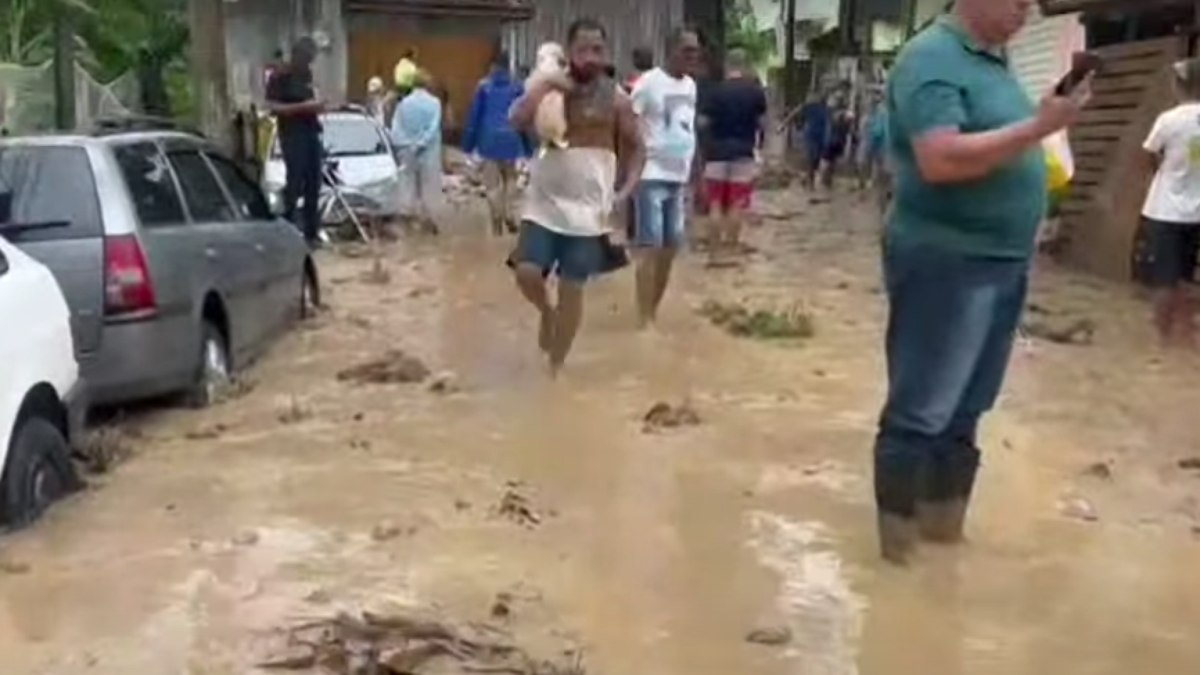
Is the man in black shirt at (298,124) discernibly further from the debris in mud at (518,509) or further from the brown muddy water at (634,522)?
the debris in mud at (518,509)

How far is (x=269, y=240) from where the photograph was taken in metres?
11.1

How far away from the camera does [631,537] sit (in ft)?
22.9

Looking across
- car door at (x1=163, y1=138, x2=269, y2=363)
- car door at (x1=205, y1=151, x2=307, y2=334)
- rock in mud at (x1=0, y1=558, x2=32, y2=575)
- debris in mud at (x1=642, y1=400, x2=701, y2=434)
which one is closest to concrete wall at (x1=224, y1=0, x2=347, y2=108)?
Result: car door at (x1=205, y1=151, x2=307, y2=334)

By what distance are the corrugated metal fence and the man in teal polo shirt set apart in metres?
31.7

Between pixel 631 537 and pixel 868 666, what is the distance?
1.63 metres

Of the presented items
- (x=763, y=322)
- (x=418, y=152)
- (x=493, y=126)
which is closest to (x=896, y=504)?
(x=763, y=322)

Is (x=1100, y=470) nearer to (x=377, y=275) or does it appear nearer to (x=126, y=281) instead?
(x=126, y=281)

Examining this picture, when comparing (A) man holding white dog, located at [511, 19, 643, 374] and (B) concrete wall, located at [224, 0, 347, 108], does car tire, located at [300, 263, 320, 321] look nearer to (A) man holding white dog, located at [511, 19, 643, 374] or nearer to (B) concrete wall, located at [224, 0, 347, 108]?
(A) man holding white dog, located at [511, 19, 643, 374]

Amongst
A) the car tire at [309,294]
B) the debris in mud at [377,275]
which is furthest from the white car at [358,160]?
the car tire at [309,294]

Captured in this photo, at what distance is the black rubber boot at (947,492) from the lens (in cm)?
632

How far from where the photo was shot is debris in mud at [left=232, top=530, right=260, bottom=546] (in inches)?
273

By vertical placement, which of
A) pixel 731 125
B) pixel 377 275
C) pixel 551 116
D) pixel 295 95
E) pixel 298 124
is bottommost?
pixel 377 275

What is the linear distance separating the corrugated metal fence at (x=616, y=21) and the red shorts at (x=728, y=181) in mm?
21881

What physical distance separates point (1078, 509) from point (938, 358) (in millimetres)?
1677
